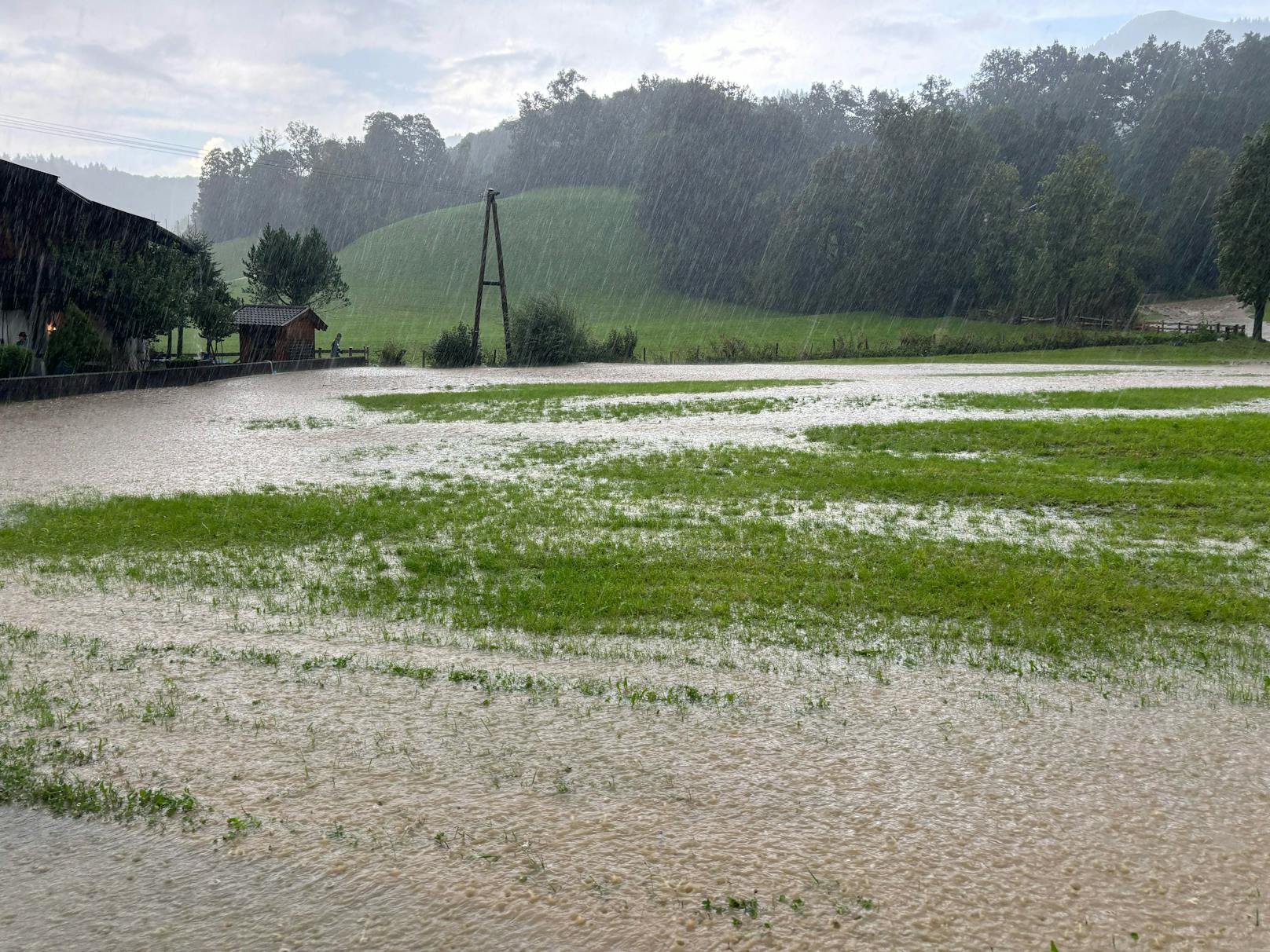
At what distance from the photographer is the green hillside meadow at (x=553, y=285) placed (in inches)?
2830

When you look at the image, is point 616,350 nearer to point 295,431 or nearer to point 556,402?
point 556,402

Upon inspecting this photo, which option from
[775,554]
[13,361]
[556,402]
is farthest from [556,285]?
[775,554]

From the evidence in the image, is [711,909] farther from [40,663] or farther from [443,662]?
[40,663]

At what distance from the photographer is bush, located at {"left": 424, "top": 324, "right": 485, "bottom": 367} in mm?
46656

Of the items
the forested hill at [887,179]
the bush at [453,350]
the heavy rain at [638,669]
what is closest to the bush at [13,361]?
the heavy rain at [638,669]

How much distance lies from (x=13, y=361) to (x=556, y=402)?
53.4 ft

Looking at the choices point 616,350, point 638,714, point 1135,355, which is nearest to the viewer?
point 638,714

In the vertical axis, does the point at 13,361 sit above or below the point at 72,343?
below

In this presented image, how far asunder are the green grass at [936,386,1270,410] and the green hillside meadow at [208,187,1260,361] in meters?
31.0

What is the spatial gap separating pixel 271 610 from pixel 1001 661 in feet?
17.9

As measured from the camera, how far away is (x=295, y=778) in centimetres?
477

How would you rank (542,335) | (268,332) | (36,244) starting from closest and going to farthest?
(36,244), (542,335), (268,332)

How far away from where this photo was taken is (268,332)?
4681 centimetres

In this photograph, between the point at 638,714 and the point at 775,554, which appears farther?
the point at 775,554
